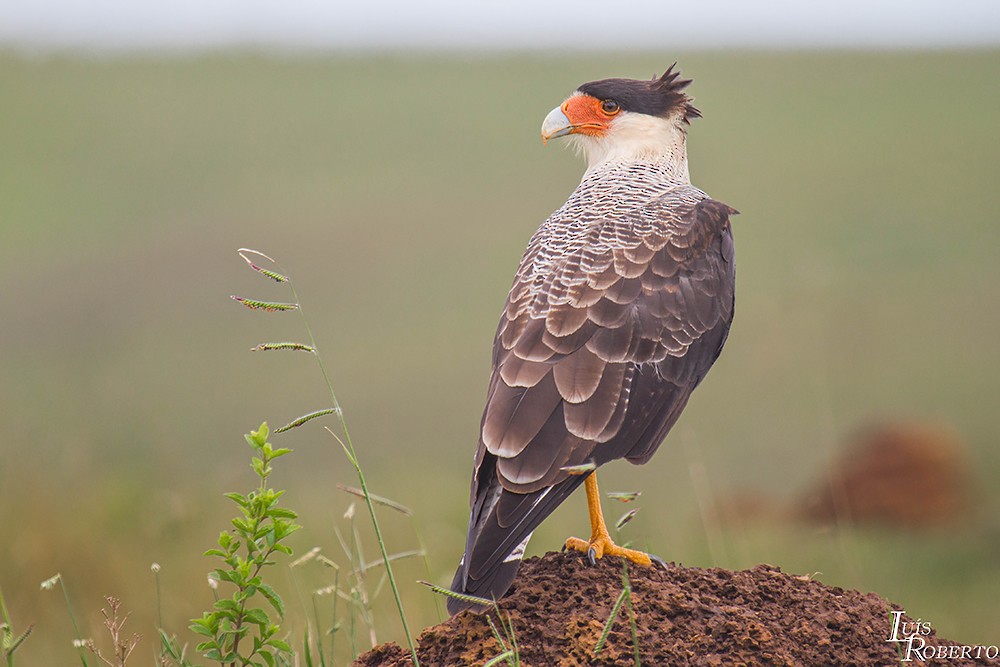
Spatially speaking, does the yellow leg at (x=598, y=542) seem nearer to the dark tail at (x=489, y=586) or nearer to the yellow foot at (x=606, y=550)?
the yellow foot at (x=606, y=550)

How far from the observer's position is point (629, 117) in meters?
6.18

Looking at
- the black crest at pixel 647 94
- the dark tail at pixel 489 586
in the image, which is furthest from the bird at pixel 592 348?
the black crest at pixel 647 94

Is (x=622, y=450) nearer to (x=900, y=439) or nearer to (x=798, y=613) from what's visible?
(x=798, y=613)

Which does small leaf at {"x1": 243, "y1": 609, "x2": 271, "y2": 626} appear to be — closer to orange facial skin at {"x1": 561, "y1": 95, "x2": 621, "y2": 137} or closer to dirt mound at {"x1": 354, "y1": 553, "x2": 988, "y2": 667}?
dirt mound at {"x1": 354, "y1": 553, "x2": 988, "y2": 667}

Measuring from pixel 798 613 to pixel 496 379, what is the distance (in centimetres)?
154

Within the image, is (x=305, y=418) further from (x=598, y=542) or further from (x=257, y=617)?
(x=598, y=542)

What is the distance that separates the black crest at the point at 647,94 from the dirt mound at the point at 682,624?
2.99m

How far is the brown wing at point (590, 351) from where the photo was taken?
13.3 feet

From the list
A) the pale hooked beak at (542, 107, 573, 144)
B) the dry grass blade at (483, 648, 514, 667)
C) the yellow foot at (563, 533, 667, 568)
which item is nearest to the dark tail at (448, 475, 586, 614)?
the dry grass blade at (483, 648, 514, 667)

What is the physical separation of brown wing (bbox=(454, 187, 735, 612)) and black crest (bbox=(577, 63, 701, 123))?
81cm

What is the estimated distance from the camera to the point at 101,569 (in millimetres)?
8875

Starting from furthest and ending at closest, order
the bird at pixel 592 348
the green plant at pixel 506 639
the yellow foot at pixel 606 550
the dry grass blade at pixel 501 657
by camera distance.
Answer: the yellow foot at pixel 606 550, the bird at pixel 592 348, the green plant at pixel 506 639, the dry grass blade at pixel 501 657

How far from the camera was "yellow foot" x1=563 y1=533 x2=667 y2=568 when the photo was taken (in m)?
4.36

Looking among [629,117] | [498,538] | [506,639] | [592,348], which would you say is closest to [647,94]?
[629,117]
